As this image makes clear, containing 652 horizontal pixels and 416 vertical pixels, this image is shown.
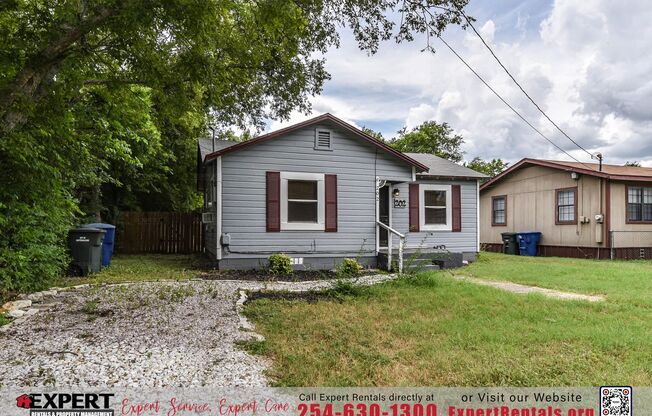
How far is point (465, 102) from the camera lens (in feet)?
53.2

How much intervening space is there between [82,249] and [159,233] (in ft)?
20.9

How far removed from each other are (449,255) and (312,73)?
5.79 meters

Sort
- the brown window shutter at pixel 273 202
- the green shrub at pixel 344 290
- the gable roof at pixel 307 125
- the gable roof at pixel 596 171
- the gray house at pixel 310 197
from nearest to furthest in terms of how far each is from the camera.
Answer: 1. the green shrub at pixel 344 290
2. the gable roof at pixel 307 125
3. the gray house at pixel 310 197
4. the brown window shutter at pixel 273 202
5. the gable roof at pixel 596 171

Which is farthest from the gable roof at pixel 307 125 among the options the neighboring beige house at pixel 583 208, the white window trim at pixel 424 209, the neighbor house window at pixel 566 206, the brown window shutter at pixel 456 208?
the neighbor house window at pixel 566 206

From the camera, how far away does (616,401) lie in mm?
2771

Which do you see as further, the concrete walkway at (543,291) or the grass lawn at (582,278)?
the grass lawn at (582,278)

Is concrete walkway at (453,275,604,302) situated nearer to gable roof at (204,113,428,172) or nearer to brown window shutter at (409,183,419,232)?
brown window shutter at (409,183,419,232)

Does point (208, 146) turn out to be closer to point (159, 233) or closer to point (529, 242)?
point (159, 233)

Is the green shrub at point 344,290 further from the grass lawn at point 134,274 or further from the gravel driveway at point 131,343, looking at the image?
the grass lawn at point 134,274

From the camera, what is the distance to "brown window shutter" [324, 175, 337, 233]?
10227 millimetres

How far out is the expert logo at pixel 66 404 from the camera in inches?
103

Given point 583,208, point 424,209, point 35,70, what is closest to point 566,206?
point 583,208

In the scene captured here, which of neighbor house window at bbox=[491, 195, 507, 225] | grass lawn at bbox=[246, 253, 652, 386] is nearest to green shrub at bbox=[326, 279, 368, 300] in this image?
grass lawn at bbox=[246, 253, 652, 386]

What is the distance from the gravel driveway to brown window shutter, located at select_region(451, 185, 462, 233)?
794 cm
